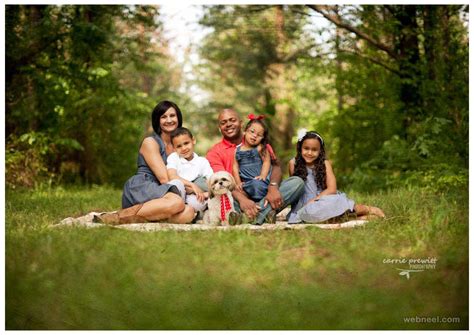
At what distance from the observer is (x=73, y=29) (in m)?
8.47

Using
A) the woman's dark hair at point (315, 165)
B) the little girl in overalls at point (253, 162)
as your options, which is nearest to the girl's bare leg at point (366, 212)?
the woman's dark hair at point (315, 165)

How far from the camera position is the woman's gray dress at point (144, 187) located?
5.07 metres

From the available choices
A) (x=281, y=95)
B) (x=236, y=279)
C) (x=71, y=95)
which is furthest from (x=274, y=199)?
(x=281, y=95)

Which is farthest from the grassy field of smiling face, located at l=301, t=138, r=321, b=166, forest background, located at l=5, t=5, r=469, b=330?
smiling face, located at l=301, t=138, r=321, b=166

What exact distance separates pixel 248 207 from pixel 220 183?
0.36 meters

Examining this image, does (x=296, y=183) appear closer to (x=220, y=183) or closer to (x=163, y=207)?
(x=220, y=183)

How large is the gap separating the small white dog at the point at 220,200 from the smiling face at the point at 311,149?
A: 30.3 inches

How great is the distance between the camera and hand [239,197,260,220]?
4996mm

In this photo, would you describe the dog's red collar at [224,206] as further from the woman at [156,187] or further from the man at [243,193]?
the woman at [156,187]

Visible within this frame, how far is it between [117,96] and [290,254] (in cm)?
695

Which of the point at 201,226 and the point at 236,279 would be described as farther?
the point at 201,226

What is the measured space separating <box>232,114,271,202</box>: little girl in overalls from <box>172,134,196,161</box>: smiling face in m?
0.42

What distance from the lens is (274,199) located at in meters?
5.10

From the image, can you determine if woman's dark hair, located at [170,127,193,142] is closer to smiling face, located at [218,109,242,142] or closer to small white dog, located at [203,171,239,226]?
smiling face, located at [218,109,242,142]
